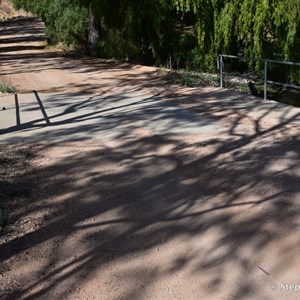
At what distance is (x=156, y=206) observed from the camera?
548cm

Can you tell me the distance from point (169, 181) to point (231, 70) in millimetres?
13734

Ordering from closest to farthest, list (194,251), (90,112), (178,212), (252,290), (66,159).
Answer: (252,290) < (194,251) < (178,212) < (66,159) < (90,112)

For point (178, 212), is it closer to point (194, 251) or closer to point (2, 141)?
point (194, 251)

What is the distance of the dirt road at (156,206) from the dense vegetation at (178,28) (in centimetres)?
624

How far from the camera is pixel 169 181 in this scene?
6.20m

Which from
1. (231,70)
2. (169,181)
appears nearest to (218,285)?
(169,181)

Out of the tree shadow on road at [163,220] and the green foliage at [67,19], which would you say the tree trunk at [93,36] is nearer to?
the green foliage at [67,19]

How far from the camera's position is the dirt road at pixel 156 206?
4117 mm

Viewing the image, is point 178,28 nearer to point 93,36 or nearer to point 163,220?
point 93,36

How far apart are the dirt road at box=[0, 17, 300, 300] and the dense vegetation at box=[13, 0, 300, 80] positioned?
6236mm

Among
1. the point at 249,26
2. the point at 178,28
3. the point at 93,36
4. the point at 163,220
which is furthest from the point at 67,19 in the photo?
the point at 163,220

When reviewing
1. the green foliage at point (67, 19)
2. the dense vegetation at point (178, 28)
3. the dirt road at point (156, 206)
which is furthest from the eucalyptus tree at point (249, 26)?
the green foliage at point (67, 19)

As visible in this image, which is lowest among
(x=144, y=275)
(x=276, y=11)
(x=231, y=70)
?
(x=231, y=70)

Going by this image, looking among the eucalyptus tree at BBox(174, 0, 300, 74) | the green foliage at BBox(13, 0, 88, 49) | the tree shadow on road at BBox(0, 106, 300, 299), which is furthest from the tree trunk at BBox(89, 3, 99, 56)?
the tree shadow on road at BBox(0, 106, 300, 299)
